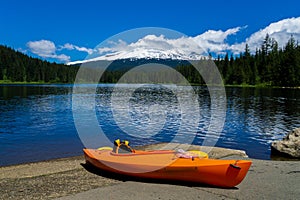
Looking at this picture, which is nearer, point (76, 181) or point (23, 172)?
point (76, 181)

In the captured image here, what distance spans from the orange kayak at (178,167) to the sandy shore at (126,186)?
358mm

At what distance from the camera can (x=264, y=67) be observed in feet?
501

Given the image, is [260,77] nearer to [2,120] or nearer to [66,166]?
[2,120]

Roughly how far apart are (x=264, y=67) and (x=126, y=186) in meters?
154

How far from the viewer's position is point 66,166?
1600 centimetres

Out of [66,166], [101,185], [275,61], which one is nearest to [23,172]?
[66,166]

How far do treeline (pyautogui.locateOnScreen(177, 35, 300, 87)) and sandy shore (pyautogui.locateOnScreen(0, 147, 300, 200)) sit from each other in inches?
4921

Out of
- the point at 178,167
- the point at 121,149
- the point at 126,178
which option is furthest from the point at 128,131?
the point at 178,167

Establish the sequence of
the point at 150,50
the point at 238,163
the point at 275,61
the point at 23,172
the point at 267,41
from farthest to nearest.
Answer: the point at 267,41 < the point at 275,61 < the point at 150,50 < the point at 23,172 < the point at 238,163

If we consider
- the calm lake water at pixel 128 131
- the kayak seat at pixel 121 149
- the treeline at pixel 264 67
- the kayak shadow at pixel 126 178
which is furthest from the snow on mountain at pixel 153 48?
the treeline at pixel 264 67

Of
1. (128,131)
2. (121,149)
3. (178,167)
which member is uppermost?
(121,149)

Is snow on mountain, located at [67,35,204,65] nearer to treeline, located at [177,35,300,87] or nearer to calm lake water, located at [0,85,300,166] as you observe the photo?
calm lake water, located at [0,85,300,166]

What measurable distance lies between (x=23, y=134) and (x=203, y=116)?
2397 cm

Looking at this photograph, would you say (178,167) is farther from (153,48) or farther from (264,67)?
(264,67)
